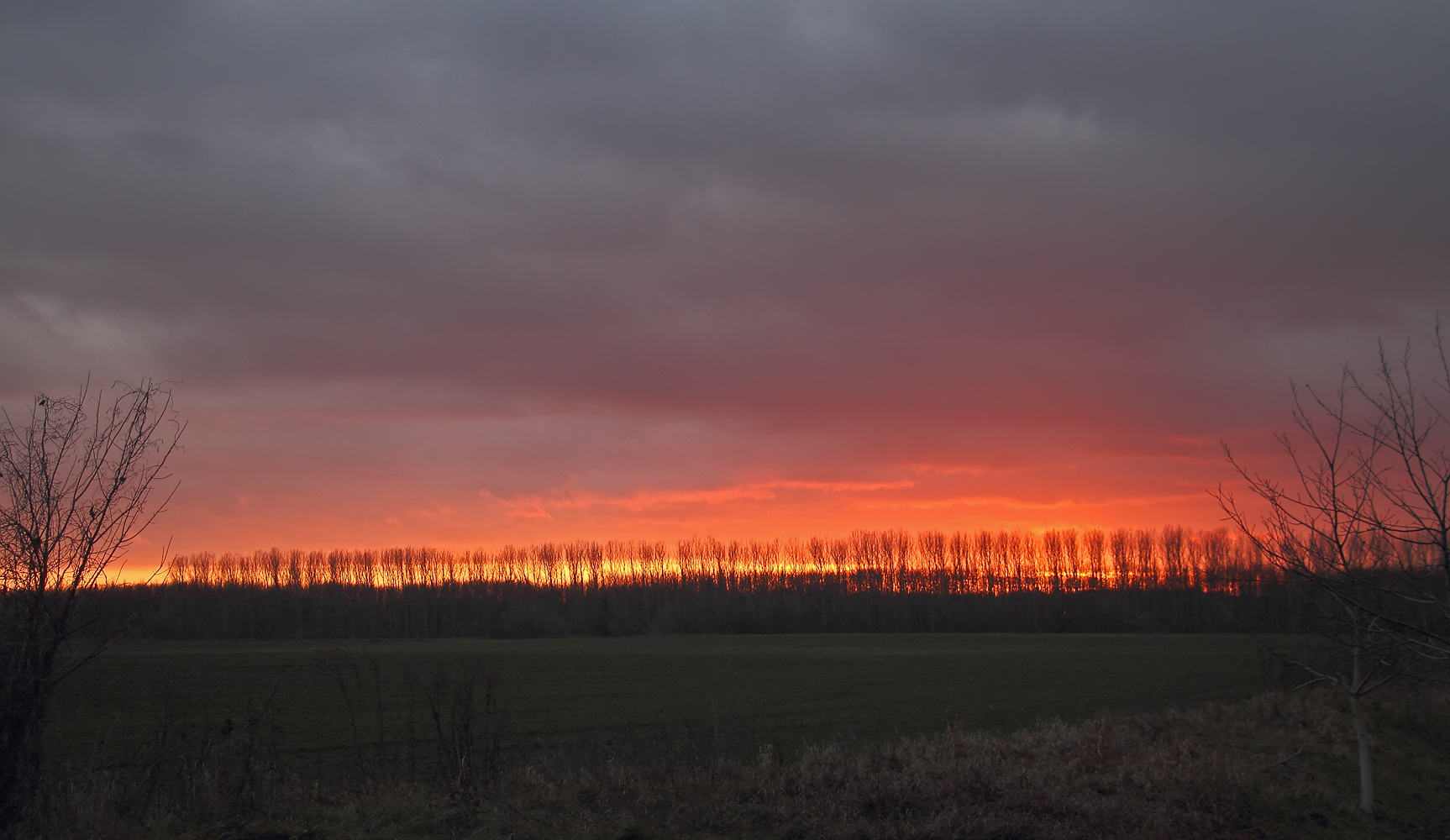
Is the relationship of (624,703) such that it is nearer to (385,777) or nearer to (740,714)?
(740,714)

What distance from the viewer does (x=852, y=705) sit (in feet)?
110

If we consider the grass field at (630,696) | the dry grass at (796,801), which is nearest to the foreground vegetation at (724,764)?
the dry grass at (796,801)

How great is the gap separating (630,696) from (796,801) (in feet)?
100

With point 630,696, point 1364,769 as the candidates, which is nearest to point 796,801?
point 1364,769

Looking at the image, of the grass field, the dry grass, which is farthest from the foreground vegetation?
the grass field

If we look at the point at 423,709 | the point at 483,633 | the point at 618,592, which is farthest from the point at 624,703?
the point at 618,592

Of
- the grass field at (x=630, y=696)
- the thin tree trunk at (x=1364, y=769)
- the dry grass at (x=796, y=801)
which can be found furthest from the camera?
the grass field at (x=630, y=696)

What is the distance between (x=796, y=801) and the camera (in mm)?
8539

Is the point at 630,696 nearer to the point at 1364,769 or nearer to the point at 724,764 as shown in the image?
the point at 724,764

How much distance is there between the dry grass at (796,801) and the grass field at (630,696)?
1.15 metres

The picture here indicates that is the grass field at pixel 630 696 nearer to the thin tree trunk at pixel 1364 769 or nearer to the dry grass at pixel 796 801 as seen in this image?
the dry grass at pixel 796 801

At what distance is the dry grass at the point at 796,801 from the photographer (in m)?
7.59

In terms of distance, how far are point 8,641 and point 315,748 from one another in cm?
1816

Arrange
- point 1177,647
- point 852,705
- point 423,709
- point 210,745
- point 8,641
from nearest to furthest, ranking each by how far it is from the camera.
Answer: point 8,641 → point 210,745 → point 423,709 → point 852,705 → point 1177,647
